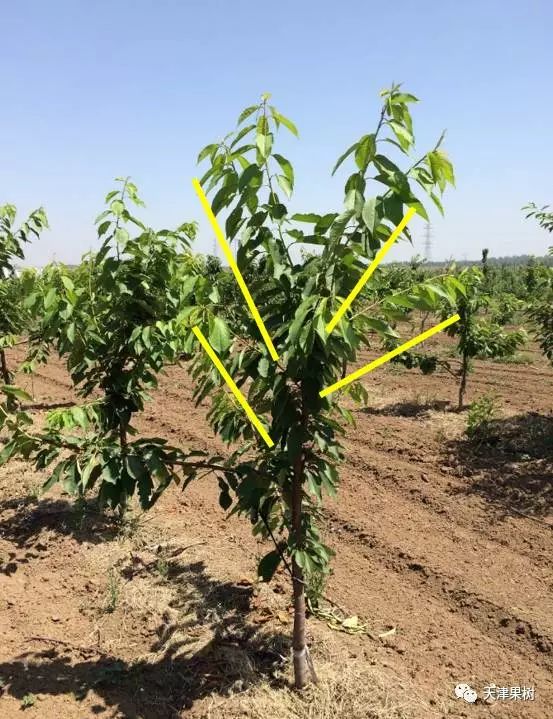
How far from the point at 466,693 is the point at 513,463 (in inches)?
147

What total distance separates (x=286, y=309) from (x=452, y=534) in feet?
11.3

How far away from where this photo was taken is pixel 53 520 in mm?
5285

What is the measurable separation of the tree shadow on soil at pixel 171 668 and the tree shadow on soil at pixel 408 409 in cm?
522

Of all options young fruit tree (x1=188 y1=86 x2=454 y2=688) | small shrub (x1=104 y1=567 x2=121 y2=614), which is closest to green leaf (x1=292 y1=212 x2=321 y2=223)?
young fruit tree (x1=188 y1=86 x2=454 y2=688)

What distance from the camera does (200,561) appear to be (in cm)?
458

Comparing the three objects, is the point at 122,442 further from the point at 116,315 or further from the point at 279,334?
the point at 279,334

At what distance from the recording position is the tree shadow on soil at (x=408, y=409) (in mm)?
8634

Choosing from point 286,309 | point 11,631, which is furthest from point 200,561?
point 286,309

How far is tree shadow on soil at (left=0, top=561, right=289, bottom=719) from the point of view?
321 centimetres

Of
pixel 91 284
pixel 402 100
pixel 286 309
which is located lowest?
pixel 286 309

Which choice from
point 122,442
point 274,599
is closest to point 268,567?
point 274,599

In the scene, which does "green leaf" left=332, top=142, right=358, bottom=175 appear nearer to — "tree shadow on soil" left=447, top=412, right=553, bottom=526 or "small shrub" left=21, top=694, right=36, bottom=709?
"small shrub" left=21, top=694, right=36, bottom=709

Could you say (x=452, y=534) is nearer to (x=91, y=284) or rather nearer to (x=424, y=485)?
(x=424, y=485)

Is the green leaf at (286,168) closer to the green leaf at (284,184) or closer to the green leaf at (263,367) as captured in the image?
the green leaf at (284,184)
